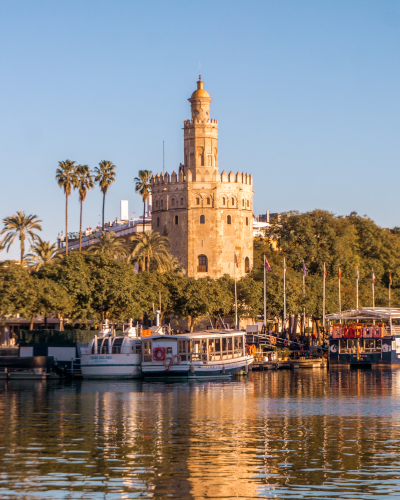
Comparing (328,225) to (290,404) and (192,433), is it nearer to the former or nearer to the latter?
(290,404)

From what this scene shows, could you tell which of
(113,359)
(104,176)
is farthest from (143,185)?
(113,359)

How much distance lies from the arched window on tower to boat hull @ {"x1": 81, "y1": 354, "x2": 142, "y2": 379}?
4164 centimetres

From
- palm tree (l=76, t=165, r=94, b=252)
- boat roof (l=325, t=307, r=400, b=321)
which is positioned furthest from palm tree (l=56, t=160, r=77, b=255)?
boat roof (l=325, t=307, r=400, b=321)

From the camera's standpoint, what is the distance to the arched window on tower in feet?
333

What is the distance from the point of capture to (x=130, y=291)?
72188mm

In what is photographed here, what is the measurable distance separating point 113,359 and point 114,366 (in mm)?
501

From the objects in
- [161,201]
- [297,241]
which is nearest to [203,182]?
[161,201]

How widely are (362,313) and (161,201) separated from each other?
1299 inches

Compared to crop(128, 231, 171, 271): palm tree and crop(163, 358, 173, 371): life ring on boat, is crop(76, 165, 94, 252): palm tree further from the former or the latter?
crop(163, 358, 173, 371): life ring on boat

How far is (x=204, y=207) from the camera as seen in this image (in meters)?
102

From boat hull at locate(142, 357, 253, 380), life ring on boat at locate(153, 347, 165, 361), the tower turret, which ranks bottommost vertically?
boat hull at locate(142, 357, 253, 380)

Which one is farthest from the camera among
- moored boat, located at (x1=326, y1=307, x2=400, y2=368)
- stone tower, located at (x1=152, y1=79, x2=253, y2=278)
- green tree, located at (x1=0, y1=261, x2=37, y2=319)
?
stone tower, located at (x1=152, y1=79, x2=253, y2=278)

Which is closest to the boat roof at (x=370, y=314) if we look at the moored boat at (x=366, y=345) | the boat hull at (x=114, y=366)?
the moored boat at (x=366, y=345)

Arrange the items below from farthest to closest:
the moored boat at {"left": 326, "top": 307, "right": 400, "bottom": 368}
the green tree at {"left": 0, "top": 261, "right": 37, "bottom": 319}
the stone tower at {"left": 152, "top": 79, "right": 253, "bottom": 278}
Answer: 1. the stone tower at {"left": 152, "top": 79, "right": 253, "bottom": 278}
2. the moored boat at {"left": 326, "top": 307, "right": 400, "bottom": 368}
3. the green tree at {"left": 0, "top": 261, "right": 37, "bottom": 319}
